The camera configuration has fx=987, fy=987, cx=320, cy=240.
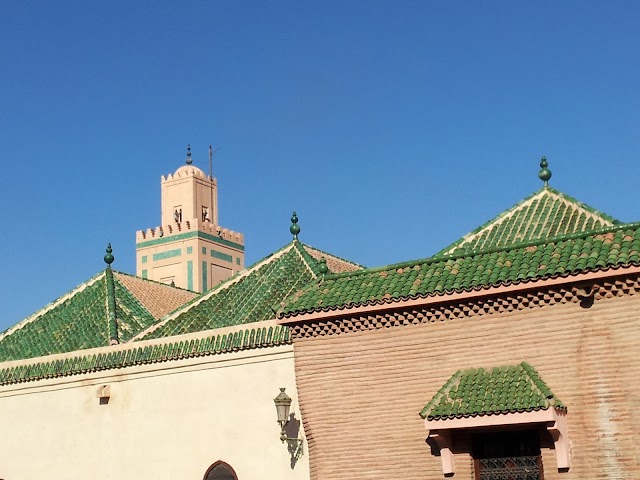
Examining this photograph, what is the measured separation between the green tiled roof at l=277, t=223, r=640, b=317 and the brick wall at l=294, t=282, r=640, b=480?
0.39 metres

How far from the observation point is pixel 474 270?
1188cm

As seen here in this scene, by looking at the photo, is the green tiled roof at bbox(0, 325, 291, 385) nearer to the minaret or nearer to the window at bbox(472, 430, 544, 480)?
the window at bbox(472, 430, 544, 480)

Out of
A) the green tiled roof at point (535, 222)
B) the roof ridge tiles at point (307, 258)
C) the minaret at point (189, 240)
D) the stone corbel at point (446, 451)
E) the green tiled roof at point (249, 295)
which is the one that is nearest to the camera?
the stone corbel at point (446, 451)

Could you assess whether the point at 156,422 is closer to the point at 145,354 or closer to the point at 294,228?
the point at 145,354

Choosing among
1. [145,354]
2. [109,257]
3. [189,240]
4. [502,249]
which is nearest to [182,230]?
[189,240]

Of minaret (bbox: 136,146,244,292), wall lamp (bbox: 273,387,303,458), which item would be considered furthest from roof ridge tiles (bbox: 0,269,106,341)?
minaret (bbox: 136,146,244,292)

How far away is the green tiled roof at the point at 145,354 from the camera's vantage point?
46.5ft

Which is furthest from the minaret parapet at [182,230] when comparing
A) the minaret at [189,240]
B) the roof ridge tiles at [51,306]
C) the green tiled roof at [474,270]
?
the green tiled roof at [474,270]

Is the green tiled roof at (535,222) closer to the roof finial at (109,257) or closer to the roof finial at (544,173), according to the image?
the roof finial at (544,173)

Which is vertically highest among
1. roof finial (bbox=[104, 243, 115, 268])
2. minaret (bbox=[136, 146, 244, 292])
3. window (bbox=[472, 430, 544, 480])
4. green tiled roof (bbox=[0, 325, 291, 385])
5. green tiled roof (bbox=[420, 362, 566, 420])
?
minaret (bbox=[136, 146, 244, 292])

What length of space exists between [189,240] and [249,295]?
2246cm

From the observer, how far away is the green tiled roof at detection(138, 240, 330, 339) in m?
15.8

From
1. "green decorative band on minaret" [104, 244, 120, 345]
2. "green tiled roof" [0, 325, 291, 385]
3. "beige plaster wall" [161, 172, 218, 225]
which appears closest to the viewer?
"green tiled roof" [0, 325, 291, 385]

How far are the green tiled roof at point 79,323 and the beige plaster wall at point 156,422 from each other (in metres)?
1.04
